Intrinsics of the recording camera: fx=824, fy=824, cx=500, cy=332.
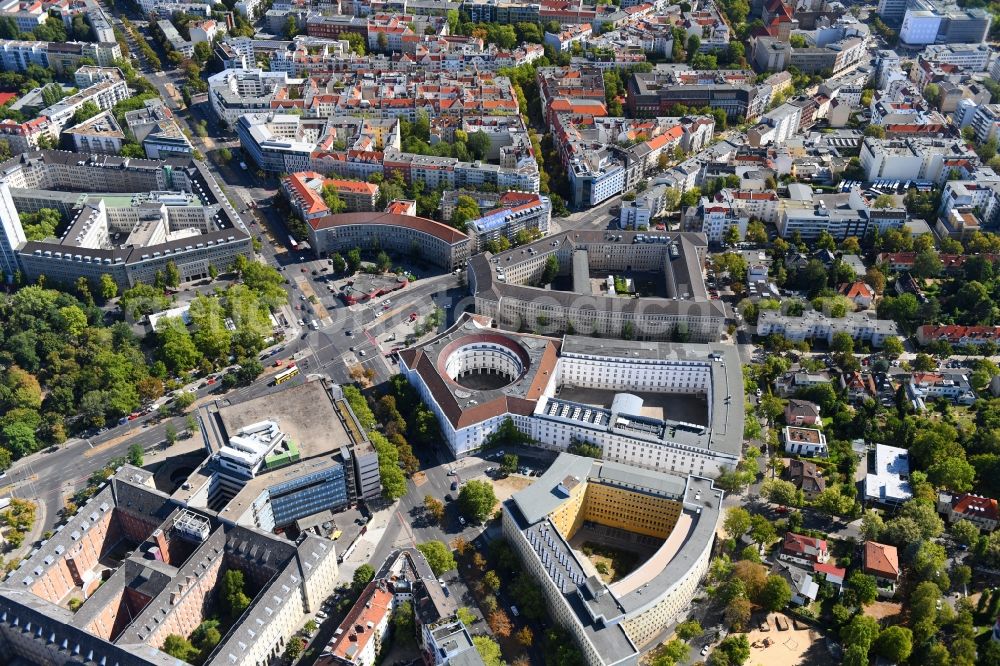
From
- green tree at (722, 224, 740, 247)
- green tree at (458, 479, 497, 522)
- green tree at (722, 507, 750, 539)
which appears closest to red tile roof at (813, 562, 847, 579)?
green tree at (722, 507, 750, 539)

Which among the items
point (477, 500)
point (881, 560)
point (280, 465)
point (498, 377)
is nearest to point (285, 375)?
point (280, 465)

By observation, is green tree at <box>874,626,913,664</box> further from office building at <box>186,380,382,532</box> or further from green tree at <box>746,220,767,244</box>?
green tree at <box>746,220,767,244</box>

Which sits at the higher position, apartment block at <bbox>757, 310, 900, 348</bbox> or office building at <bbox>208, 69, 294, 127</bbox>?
office building at <bbox>208, 69, 294, 127</bbox>

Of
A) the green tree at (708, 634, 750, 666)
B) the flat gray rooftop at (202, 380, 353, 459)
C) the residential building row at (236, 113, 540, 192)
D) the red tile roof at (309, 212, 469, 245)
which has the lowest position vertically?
the green tree at (708, 634, 750, 666)

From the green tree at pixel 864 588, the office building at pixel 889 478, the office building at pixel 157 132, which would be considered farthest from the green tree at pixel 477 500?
the office building at pixel 157 132

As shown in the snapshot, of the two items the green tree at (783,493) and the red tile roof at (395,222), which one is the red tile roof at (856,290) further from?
the red tile roof at (395,222)

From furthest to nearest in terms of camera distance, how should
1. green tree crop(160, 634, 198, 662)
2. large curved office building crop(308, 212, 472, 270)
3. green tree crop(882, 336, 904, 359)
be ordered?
1. large curved office building crop(308, 212, 472, 270)
2. green tree crop(882, 336, 904, 359)
3. green tree crop(160, 634, 198, 662)
